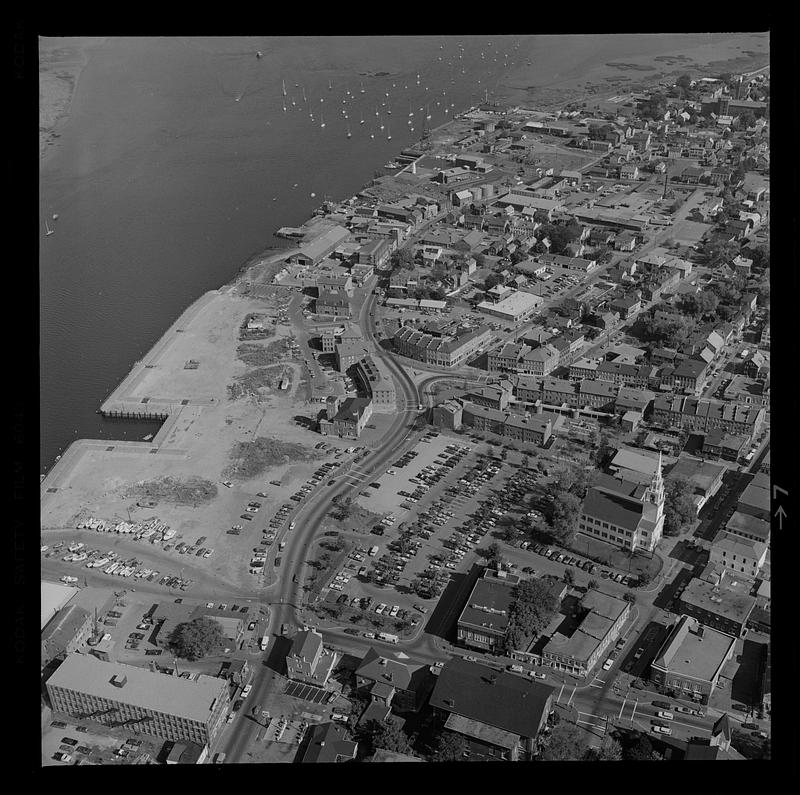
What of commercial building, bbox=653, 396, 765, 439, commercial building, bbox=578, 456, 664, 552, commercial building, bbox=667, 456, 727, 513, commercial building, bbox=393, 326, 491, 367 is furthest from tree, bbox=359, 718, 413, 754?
commercial building, bbox=393, 326, 491, 367

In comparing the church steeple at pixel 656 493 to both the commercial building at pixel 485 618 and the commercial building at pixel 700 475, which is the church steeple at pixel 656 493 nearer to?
the commercial building at pixel 700 475

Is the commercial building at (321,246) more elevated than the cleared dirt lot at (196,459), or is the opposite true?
the commercial building at (321,246)

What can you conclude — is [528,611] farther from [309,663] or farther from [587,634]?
[309,663]

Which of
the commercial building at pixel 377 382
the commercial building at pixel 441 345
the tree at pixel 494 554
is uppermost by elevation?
the commercial building at pixel 441 345

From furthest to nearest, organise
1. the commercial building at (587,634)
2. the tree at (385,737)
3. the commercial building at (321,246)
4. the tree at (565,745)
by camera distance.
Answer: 1. the commercial building at (321,246)
2. the commercial building at (587,634)
3. the tree at (385,737)
4. the tree at (565,745)

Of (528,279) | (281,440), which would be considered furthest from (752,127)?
(281,440)

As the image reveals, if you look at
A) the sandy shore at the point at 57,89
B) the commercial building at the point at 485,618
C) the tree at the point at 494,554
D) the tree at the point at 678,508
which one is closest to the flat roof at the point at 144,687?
the commercial building at the point at 485,618

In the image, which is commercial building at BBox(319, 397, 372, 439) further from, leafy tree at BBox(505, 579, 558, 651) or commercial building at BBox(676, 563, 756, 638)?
commercial building at BBox(676, 563, 756, 638)
